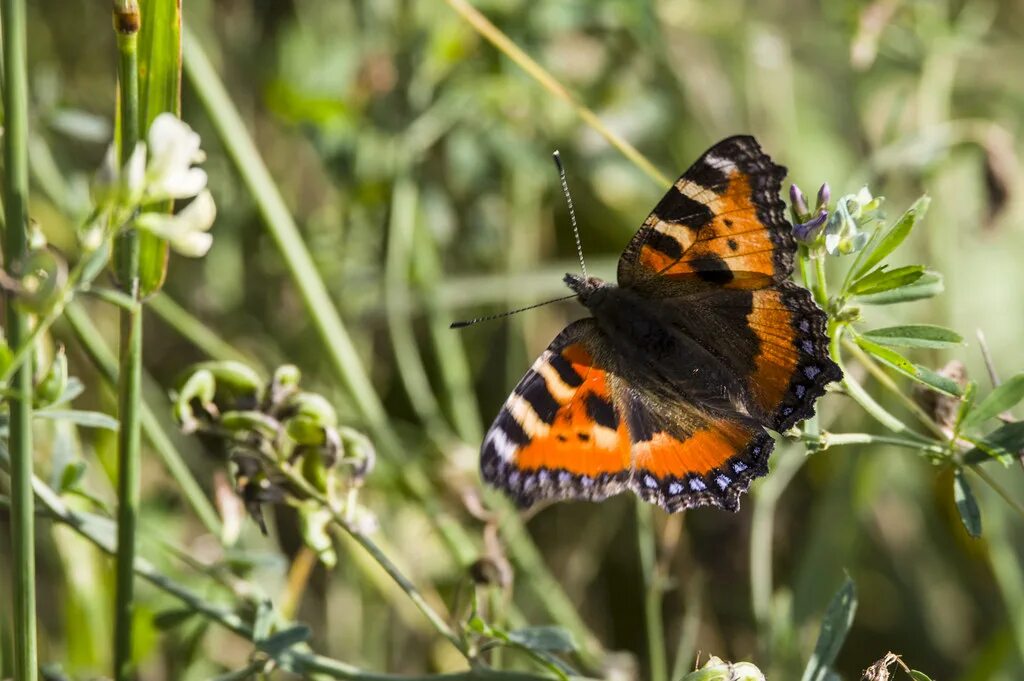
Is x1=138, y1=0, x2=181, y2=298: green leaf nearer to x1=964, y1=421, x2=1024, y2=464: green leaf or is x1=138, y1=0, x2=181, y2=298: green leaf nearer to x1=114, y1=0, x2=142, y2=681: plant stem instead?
x1=114, y1=0, x2=142, y2=681: plant stem

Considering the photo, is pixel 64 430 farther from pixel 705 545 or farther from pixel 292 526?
pixel 705 545

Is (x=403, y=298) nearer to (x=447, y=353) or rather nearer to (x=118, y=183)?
(x=447, y=353)

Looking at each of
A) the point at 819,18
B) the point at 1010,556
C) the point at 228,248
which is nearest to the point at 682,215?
the point at 1010,556

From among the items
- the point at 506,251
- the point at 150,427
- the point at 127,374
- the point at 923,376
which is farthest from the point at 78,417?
the point at 506,251

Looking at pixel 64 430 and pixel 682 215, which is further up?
pixel 682 215

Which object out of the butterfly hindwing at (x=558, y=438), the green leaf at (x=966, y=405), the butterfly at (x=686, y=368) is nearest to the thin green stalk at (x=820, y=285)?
the butterfly at (x=686, y=368)

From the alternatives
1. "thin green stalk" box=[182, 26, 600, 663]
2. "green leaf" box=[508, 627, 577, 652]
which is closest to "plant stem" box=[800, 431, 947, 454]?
"green leaf" box=[508, 627, 577, 652]
